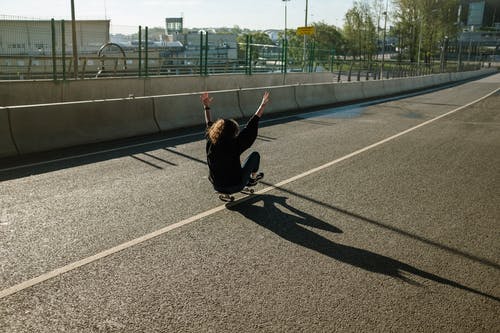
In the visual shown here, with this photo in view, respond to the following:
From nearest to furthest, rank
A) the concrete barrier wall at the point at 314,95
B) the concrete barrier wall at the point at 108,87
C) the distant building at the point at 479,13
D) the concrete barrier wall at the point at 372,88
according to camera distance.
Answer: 1. the concrete barrier wall at the point at 108,87
2. the concrete barrier wall at the point at 314,95
3. the concrete barrier wall at the point at 372,88
4. the distant building at the point at 479,13

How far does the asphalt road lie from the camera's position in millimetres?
3656

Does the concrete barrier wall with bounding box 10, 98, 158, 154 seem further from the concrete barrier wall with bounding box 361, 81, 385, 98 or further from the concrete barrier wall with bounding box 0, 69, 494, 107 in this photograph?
the concrete barrier wall with bounding box 361, 81, 385, 98

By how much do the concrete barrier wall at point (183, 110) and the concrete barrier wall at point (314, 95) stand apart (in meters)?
4.90

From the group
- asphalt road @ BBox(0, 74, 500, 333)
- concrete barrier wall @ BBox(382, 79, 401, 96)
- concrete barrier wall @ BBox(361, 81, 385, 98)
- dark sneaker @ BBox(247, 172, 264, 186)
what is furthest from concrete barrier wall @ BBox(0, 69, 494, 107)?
dark sneaker @ BBox(247, 172, 264, 186)

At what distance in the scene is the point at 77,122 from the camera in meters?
10.4

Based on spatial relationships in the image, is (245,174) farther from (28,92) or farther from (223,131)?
(28,92)

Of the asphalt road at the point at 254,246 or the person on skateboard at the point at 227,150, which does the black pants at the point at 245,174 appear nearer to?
the person on skateboard at the point at 227,150

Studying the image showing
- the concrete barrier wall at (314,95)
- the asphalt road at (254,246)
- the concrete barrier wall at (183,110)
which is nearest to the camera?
the asphalt road at (254,246)

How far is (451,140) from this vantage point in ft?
38.6

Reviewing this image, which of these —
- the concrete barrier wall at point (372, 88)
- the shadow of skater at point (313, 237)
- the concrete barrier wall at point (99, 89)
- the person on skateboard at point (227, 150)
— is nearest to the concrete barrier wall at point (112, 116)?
the concrete barrier wall at point (99, 89)

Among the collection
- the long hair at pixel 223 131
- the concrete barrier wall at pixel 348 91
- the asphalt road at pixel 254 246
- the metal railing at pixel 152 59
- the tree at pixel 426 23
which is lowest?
the asphalt road at pixel 254 246

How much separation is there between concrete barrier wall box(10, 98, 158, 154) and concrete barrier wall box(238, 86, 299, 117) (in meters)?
4.27

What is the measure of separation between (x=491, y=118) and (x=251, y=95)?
8.23 m

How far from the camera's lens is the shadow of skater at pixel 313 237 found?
14.6ft
